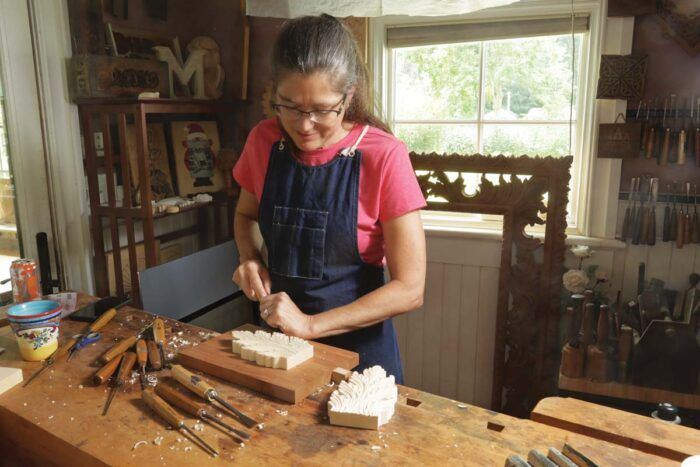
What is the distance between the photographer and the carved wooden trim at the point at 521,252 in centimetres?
229

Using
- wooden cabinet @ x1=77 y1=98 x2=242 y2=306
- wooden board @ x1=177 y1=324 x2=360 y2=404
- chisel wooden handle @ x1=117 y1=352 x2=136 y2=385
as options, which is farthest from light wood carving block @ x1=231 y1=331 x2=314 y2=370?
wooden cabinet @ x1=77 y1=98 x2=242 y2=306

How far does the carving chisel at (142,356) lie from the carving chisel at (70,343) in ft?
0.59

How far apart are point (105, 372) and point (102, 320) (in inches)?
12.6

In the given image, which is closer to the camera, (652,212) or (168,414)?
(168,414)

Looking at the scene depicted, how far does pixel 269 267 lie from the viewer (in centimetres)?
162

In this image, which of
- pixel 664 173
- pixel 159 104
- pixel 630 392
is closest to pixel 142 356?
pixel 159 104

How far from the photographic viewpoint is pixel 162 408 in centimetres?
106

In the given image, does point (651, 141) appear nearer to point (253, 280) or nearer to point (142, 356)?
point (253, 280)

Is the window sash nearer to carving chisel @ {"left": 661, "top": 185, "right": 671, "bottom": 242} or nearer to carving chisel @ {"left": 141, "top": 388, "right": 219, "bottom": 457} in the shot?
carving chisel @ {"left": 661, "top": 185, "right": 671, "bottom": 242}

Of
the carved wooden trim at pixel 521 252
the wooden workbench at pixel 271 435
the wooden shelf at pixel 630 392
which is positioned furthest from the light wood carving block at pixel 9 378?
the wooden shelf at pixel 630 392

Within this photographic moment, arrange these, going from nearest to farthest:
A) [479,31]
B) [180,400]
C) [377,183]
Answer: [180,400] → [377,183] → [479,31]

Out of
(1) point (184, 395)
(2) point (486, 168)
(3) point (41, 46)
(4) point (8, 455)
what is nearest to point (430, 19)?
(2) point (486, 168)

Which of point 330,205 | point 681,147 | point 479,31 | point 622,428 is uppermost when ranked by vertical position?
point 479,31

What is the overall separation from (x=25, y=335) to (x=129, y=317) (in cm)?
32
